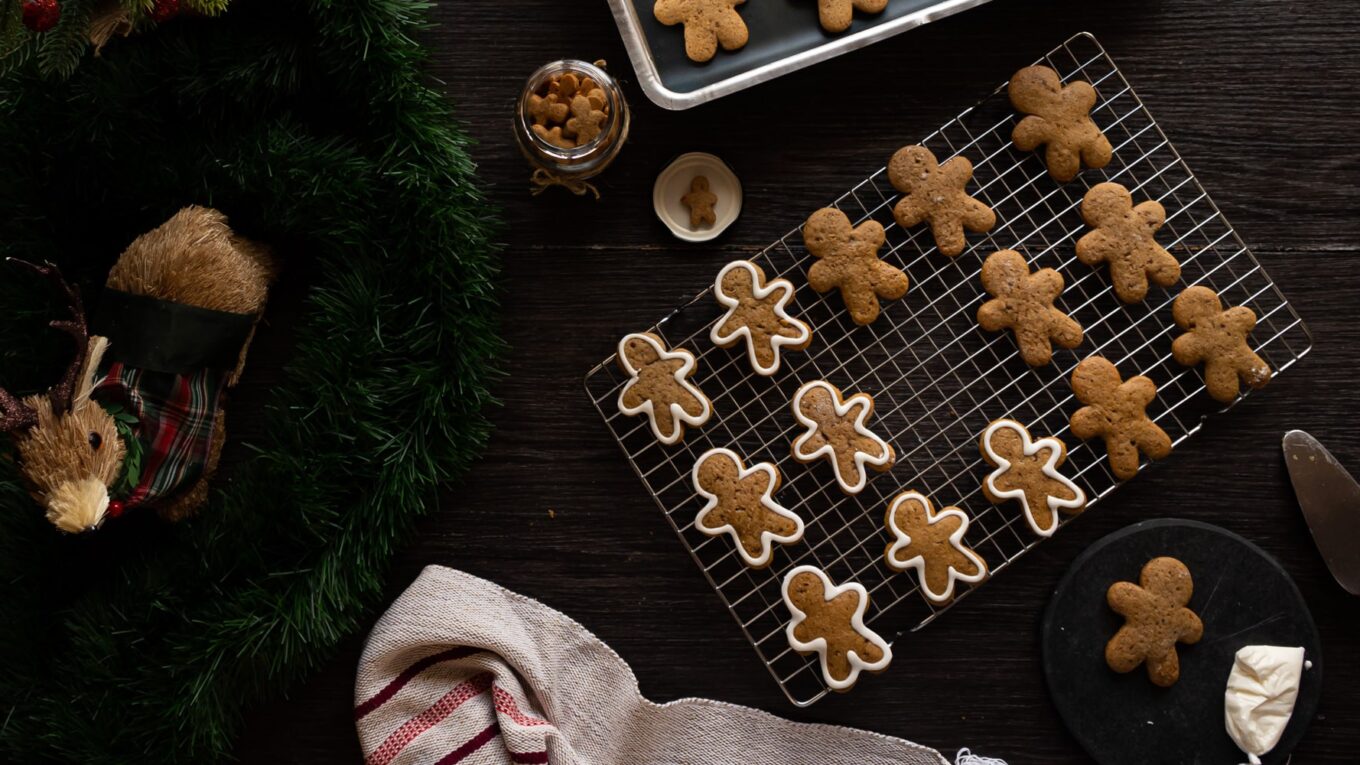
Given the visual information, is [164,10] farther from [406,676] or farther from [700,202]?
[406,676]

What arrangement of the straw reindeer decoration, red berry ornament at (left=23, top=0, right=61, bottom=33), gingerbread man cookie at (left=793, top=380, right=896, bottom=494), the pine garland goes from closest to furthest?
red berry ornament at (left=23, top=0, right=61, bottom=33) < the straw reindeer decoration < the pine garland < gingerbread man cookie at (left=793, top=380, right=896, bottom=494)

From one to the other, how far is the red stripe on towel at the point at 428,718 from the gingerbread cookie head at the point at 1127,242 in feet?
4.11

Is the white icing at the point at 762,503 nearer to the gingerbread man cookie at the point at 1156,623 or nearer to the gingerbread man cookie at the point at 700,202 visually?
the gingerbread man cookie at the point at 700,202

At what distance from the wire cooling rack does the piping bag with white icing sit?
15.1 inches

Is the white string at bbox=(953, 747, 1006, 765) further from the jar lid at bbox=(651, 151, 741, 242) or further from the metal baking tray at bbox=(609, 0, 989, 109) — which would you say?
the metal baking tray at bbox=(609, 0, 989, 109)

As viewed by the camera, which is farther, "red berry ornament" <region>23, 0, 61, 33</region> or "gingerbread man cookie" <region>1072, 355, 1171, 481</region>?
"gingerbread man cookie" <region>1072, 355, 1171, 481</region>

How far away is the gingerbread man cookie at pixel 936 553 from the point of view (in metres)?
1.60

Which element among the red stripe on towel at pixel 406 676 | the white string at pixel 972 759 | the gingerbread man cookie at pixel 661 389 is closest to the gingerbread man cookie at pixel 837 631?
the white string at pixel 972 759

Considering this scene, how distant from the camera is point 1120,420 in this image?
5.34ft

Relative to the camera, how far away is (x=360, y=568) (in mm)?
1560

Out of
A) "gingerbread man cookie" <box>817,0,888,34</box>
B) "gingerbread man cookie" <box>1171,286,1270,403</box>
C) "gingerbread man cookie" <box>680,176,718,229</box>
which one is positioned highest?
"gingerbread man cookie" <box>817,0,888,34</box>

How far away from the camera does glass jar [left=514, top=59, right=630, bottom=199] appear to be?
1.57 m

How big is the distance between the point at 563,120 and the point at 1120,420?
1.04 metres

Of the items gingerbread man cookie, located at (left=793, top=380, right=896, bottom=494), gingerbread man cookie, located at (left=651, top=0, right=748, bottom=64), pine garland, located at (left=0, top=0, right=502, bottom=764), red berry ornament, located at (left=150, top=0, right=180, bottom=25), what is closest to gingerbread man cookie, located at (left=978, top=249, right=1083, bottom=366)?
gingerbread man cookie, located at (left=793, top=380, right=896, bottom=494)
